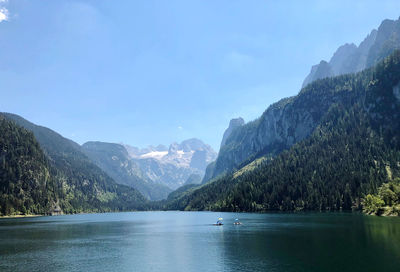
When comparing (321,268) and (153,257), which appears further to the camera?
(153,257)

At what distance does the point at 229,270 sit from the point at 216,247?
31.5 metres

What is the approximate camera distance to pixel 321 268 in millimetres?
60688

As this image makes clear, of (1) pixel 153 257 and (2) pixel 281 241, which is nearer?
(1) pixel 153 257

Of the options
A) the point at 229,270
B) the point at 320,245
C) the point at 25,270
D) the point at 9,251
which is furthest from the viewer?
the point at 9,251

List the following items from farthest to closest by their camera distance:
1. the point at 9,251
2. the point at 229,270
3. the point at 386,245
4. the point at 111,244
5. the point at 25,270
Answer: the point at 111,244 < the point at 9,251 < the point at 386,245 < the point at 25,270 < the point at 229,270

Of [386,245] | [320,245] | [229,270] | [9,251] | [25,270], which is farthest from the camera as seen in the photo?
[9,251]

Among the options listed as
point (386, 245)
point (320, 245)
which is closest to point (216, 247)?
point (320, 245)

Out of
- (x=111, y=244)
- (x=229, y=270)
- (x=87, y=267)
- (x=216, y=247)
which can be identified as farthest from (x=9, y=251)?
(x=229, y=270)

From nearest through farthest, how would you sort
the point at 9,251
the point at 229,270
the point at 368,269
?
the point at 368,269, the point at 229,270, the point at 9,251

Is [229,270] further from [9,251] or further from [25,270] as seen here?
[9,251]

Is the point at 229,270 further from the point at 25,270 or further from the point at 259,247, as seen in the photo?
the point at 25,270

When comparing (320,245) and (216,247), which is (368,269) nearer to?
(320,245)

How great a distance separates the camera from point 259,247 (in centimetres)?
9012

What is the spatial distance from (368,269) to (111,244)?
80.7 meters
